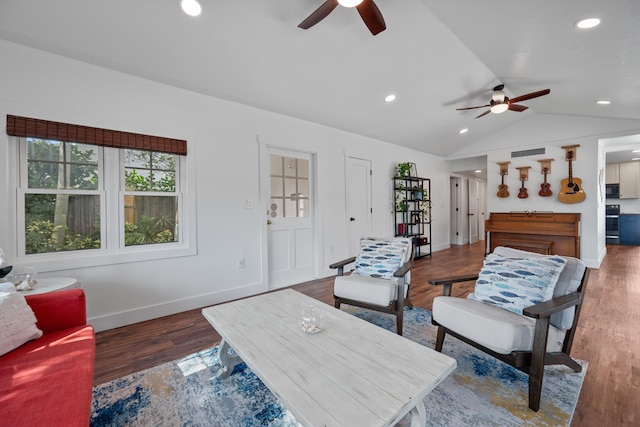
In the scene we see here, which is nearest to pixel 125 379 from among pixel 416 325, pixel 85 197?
pixel 85 197

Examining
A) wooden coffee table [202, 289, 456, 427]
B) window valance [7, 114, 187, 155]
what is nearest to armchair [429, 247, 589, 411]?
wooden coffee table [202, 289, 456, 427]

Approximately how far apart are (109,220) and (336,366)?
2547mm

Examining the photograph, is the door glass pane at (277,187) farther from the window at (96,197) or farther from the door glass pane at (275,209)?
the window at (96,197)

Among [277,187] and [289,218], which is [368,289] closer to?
[289,218]

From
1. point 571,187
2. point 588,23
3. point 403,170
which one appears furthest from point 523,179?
point 588,23

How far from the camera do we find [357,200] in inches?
191

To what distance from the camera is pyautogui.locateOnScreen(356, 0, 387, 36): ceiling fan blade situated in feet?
5.70

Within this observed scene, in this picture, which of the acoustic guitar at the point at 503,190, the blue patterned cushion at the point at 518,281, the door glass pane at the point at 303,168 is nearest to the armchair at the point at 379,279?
the blue patterned cushion at the point at 518,281

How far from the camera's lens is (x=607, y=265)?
16.1ft

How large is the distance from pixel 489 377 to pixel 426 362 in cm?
95

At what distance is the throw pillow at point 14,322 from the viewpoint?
4.44 ft

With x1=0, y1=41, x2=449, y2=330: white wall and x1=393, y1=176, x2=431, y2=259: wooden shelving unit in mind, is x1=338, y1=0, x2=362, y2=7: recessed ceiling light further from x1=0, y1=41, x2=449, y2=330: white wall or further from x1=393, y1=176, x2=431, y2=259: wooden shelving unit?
x1=393, y1=176, x2=431, y2=259: wooden shelving unit

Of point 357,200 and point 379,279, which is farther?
point 357,200

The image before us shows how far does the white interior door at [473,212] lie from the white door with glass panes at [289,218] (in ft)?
19.3
